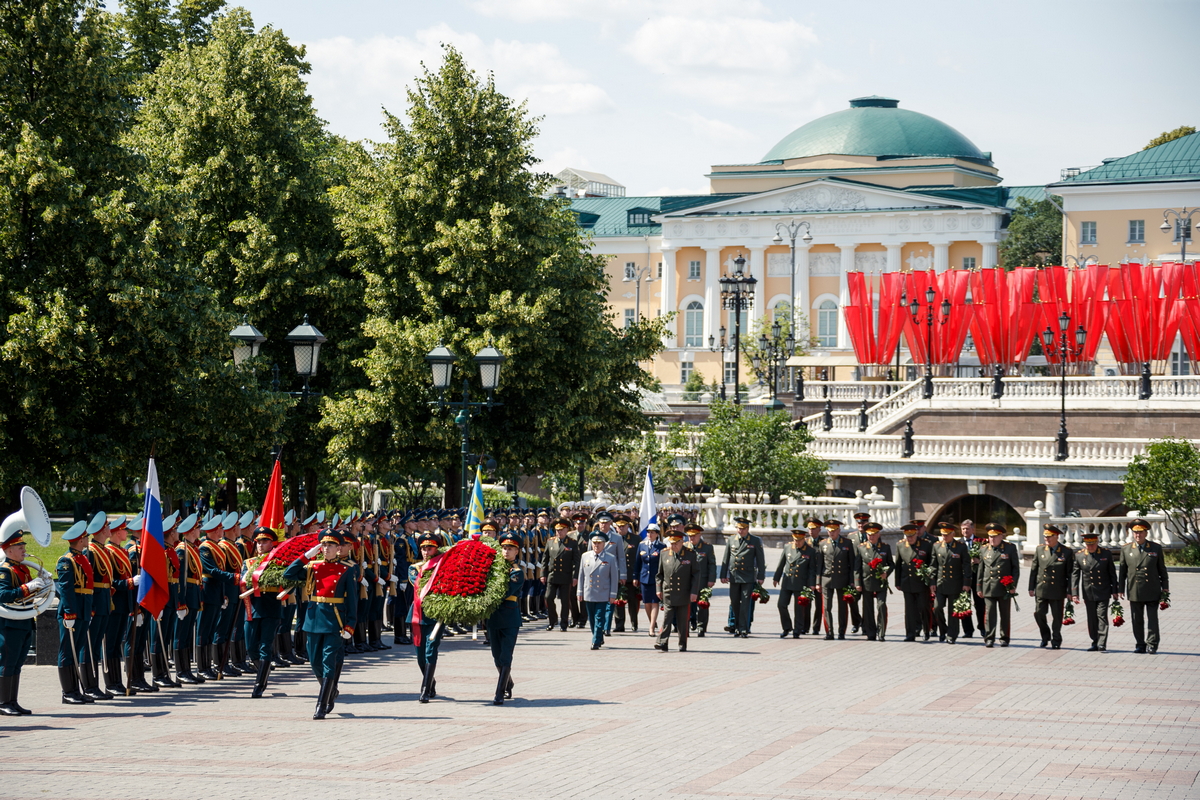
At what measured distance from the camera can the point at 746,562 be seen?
21578 millimetres

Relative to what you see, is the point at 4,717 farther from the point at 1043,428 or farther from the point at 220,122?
the point at 1043,428

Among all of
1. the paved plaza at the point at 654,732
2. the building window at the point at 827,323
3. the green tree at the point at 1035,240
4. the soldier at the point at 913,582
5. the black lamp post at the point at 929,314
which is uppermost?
the green tree at the point at 1035,240

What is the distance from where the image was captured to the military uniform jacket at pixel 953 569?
2097cm

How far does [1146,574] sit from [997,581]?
78.5 inches

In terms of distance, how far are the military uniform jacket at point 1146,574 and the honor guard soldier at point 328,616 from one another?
1124cm

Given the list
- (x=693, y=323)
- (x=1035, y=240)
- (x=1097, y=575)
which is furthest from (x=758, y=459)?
(x=693, y=323)

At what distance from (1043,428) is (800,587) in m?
28.2

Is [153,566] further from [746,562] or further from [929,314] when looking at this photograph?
[929,314]

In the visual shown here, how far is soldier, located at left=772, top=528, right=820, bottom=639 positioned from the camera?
21.5 metres

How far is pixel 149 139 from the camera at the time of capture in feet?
100

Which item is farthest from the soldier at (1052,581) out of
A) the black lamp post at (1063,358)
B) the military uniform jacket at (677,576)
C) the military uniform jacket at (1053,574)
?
the black lamp post at (1063,358)

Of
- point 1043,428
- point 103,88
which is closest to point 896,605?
point 103,88

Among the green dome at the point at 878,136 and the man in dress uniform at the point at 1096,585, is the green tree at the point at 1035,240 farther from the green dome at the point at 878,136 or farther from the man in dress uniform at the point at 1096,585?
the man in dress uniform at the point at 1096,585

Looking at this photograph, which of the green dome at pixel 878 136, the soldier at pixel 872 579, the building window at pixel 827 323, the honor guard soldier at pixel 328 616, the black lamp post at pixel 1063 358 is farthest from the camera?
the green dome at pixel 878 136
